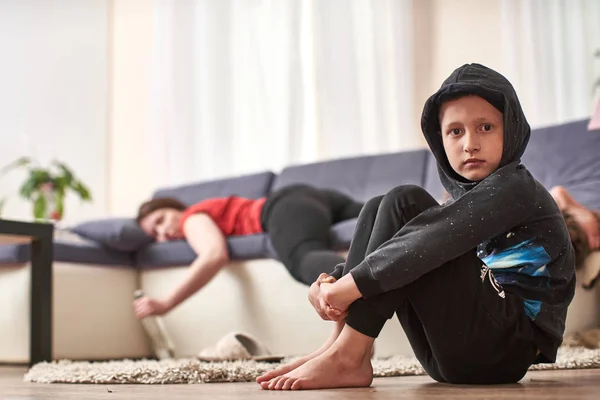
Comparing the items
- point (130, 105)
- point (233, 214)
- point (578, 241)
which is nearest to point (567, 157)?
point (578, 241)

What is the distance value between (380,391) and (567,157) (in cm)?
191

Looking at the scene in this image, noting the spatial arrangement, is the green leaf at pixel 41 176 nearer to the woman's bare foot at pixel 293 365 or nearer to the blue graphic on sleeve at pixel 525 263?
the woman's bare foot at pixel 293 365

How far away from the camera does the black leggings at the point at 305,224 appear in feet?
7.95

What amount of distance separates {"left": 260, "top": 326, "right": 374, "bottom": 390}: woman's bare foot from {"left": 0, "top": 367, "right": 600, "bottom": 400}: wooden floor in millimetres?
29

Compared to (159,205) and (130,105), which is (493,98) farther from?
(130,105)

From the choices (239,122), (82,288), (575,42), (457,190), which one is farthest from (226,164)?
(457,190)

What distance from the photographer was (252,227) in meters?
2.97

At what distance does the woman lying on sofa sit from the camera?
254cm

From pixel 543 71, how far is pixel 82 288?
2353mm

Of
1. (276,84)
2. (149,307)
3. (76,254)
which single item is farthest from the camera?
(276,84)

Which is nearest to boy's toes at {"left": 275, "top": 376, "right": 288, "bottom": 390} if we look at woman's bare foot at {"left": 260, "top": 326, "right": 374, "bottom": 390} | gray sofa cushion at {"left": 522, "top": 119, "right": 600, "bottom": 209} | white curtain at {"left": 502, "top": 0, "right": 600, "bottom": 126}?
woman's bare foot at {"left": 260, "top": 326, "right": 374, "bottom": 390}

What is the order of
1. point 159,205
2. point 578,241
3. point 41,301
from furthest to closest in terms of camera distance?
point 159,205, point 41,301, point 578,241

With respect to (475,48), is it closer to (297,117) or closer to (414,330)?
(297,117)

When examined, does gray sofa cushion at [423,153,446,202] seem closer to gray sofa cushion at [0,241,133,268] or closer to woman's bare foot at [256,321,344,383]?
gray sofa cushion at [0,241,133,268]
